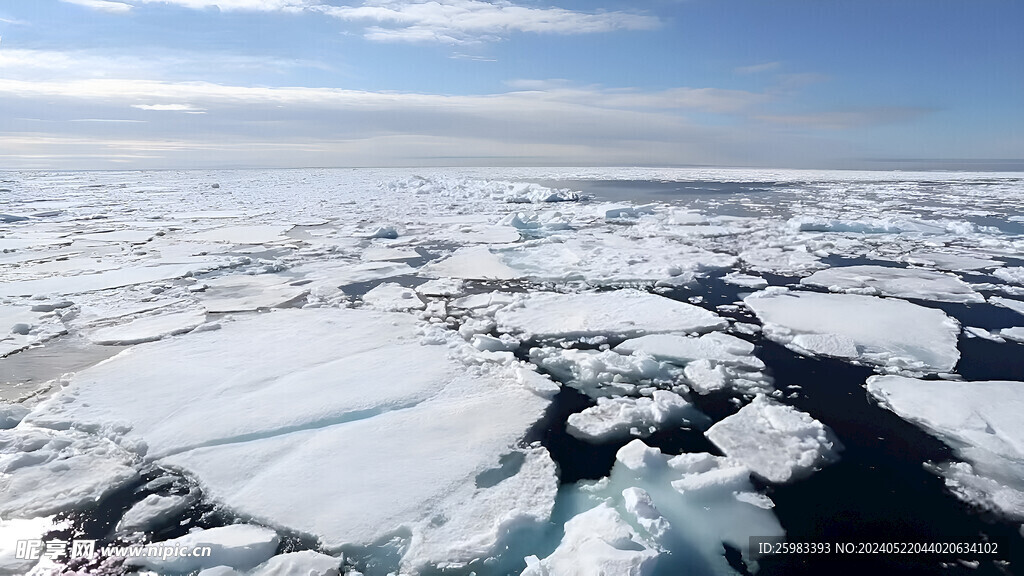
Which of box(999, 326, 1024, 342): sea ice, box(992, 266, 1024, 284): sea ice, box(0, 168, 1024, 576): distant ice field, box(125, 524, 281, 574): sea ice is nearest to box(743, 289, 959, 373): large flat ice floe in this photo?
box(0, 168, 1024, 576): distant ice field

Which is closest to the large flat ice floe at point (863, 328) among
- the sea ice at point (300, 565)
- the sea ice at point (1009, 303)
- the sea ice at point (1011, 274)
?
the sea ice at point (1009, 303)

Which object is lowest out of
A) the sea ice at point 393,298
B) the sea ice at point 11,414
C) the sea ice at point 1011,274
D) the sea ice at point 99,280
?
the sea ice at point 11,414

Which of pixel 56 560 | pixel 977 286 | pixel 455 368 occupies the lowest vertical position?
pixel 56 560

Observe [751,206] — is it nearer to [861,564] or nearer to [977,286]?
[977,286]

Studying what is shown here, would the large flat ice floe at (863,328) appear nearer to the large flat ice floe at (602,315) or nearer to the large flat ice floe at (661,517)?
the large flat ice floe at (602,315)

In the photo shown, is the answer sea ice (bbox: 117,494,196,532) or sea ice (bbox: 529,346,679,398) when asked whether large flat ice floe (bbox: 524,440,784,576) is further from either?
sea ice (bbox: 117,494,196,532)

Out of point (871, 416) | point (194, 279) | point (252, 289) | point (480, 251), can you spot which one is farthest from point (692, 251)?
point (194, 279)
